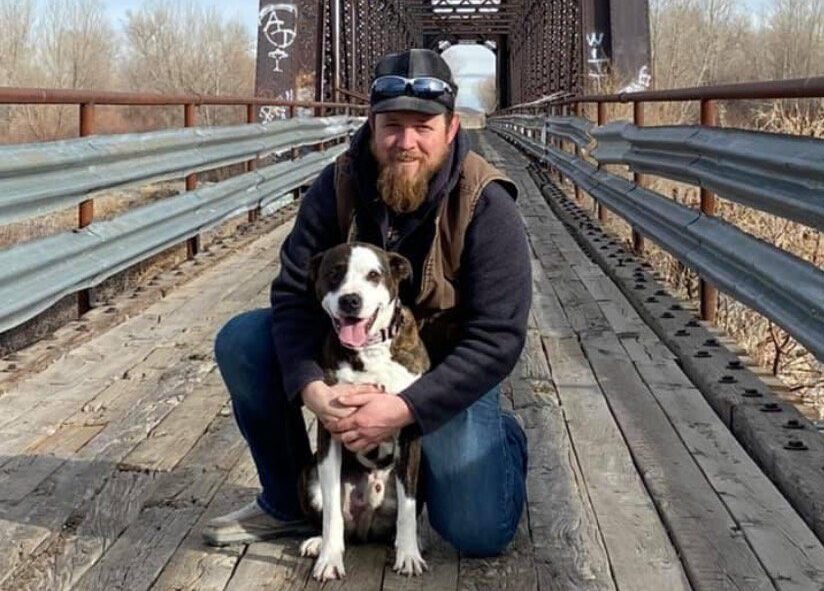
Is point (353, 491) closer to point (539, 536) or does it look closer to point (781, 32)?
→ point (539, 536)

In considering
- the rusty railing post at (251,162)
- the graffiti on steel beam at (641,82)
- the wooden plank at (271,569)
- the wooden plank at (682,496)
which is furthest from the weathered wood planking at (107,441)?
the graffiti on steel beam at (641,82)

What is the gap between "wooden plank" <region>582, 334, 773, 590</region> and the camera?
271 cm

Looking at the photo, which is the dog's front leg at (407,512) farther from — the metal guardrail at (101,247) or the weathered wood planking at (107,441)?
the metal guardrail at (101,247)

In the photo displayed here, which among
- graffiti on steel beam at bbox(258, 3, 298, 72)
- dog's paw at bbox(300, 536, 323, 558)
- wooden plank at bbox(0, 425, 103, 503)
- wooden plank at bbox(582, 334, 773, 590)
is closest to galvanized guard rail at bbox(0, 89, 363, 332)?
wooden plank at bbox(0, 425, 103, 503)

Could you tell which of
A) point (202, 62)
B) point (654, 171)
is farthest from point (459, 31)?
point (654, 171)

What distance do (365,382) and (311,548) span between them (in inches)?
17.0

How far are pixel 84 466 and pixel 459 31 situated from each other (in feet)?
173

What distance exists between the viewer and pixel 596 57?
A: 14758mm

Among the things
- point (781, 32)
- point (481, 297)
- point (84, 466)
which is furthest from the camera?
point (781, 32)

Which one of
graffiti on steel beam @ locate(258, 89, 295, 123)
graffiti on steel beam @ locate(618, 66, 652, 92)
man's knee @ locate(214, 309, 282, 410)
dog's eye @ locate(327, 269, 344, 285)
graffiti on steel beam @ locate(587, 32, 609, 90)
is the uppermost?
graffiti on steel beam @ locate(587, 32, 609, 90)

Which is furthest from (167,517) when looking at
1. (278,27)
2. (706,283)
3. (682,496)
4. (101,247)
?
(278,27)

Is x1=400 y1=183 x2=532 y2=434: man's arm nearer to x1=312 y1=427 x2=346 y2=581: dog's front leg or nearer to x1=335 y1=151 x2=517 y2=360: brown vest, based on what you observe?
x1=335 y1=151 x2=517 y2=360: brown vest

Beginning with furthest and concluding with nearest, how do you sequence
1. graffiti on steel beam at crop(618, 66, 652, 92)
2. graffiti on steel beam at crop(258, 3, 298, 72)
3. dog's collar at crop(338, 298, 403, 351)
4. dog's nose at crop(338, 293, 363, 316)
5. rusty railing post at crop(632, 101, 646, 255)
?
graffiti on steel beam at crop(618, 66, 652, 92) → graffiti on steel beam at crop(258, 3, 298, 72) → rusty railing post at crop(632, 101, 646, 255) → dog's collar at crop(338, 298, 403, 351) → dog's nose at crop(338, 293, 363, 316)

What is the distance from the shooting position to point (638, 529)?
300 centimetres
